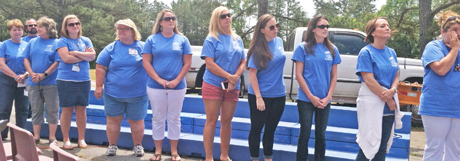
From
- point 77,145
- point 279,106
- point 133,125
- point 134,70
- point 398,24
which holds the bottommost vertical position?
point 77,145

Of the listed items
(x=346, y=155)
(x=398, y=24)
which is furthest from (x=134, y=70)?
(x=398, y=24)

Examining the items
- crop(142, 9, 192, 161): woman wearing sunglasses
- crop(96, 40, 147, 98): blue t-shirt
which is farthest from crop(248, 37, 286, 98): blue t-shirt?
crop(96, 40, 147, 98): blue t-shirt

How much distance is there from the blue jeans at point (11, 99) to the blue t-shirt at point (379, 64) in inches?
189

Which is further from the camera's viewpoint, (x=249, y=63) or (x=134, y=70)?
(x=134, y=70)

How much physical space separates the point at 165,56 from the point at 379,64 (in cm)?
234

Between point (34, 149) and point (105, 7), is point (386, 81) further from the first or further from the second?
point (105, 7)

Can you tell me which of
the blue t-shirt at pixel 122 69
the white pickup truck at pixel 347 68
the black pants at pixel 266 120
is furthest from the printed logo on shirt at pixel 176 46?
the white pickup truck at pixel 347 68

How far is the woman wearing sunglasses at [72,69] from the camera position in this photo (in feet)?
17.6

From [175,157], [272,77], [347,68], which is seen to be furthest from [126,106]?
[347,68]

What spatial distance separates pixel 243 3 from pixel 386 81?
14.7 meters

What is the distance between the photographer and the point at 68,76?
5379 mm

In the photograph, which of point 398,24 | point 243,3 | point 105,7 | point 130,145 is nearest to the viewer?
point 130,145

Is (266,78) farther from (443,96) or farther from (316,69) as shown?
(443,96)

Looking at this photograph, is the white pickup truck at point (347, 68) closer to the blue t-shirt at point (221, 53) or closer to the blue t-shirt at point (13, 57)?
the blue t-shirt at point (221, 53)
